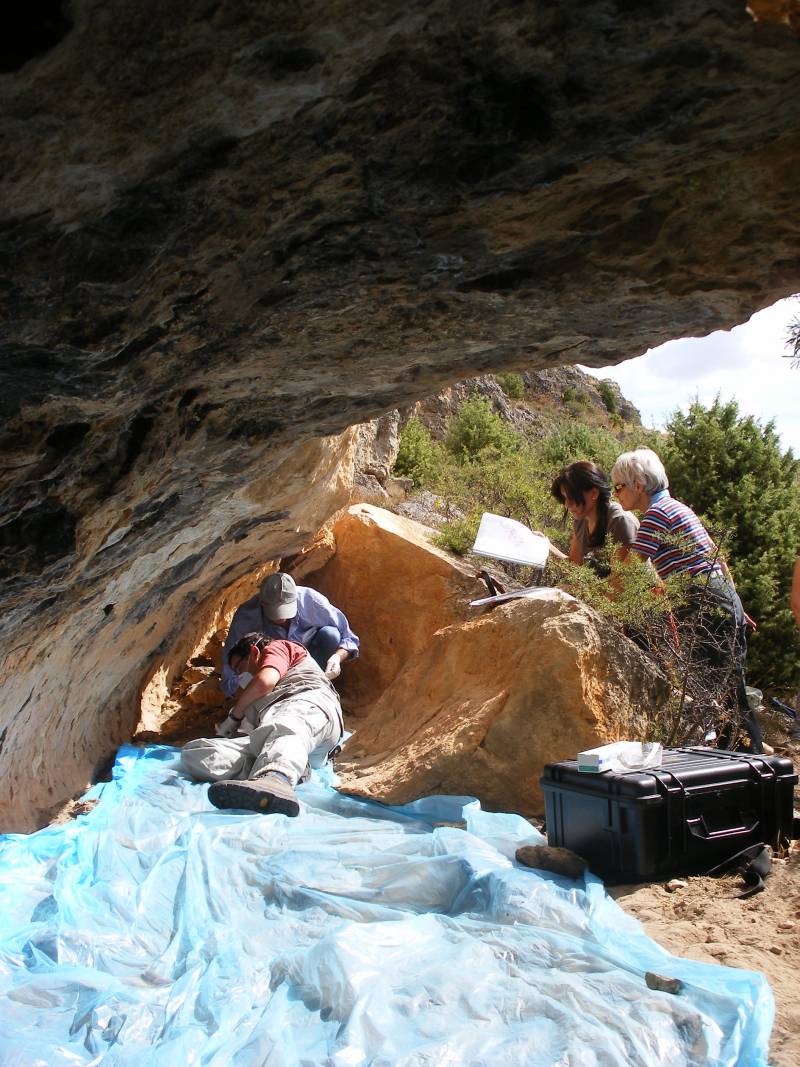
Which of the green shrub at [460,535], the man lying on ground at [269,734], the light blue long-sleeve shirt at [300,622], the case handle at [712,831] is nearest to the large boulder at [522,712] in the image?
the man lying on ground at [269,734]

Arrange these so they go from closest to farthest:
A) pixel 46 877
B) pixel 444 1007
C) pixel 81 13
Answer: pixel 81 13, pixel 444 1007, pixel 46 877

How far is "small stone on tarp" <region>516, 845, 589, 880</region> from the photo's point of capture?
131 inches

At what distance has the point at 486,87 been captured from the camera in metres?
1.59

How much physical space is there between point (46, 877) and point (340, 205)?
2.88m

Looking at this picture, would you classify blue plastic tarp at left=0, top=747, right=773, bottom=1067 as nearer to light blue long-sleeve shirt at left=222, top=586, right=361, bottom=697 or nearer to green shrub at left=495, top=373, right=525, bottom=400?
light blue long-sleeve shirt at left=222, top=586, right=361, bottom=697

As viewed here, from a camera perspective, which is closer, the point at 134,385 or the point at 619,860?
the point at 134,385

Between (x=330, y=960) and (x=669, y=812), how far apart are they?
1560mm

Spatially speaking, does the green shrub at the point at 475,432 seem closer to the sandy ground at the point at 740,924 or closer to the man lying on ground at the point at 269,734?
the man lying on ground at the point at 269,734

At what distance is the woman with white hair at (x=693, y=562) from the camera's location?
186 inches

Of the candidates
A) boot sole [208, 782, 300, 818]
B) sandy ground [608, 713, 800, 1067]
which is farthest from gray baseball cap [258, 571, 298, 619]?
sandy ground [608, 713, 800, 1067]

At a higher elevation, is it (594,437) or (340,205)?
(340,205)

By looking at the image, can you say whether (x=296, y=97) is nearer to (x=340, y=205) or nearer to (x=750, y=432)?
(x=340, y=205)

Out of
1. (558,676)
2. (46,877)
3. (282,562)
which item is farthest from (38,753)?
(282,562)

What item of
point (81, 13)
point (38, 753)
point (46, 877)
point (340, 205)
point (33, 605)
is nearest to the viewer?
point (81, 13)
